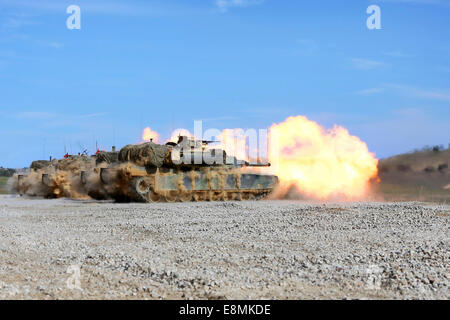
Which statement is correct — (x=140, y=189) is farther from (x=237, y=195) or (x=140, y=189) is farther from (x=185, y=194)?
(x=237, y=195)

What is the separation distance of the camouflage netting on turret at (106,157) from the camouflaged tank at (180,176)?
5167 mm

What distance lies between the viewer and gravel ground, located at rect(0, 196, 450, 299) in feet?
28.6

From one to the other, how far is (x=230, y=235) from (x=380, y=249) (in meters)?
4.09

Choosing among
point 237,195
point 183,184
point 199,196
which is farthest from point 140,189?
point 237,195

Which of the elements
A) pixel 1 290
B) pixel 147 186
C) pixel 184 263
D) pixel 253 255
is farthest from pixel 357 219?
pixel 147 186

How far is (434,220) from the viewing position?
18.3 meters

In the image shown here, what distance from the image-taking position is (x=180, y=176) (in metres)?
31.2

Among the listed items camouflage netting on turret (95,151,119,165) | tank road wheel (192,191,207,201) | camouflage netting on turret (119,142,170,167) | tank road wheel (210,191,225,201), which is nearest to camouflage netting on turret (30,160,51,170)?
camouflage netting on turret (95,151,119,165)

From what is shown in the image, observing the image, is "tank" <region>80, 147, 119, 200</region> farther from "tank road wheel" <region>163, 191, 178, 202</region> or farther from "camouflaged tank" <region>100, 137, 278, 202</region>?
"tank road wheel" <region>163, 191, 178, 202</region>

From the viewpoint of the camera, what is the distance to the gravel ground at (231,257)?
8727 mm

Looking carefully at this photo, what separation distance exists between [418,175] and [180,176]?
12.2m

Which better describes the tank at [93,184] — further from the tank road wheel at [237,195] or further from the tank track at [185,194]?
the tank road wheel at [237,195]
